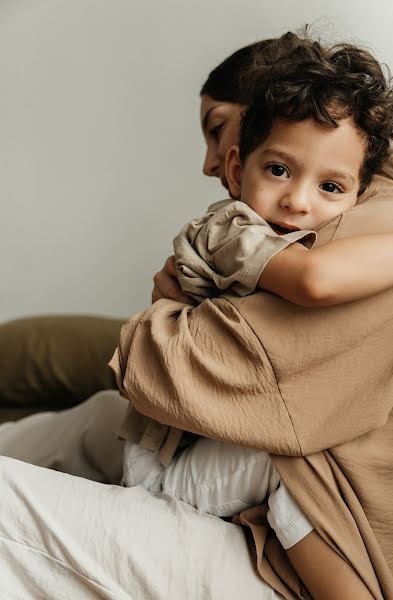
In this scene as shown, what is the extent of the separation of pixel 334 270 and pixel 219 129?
23.7 inches

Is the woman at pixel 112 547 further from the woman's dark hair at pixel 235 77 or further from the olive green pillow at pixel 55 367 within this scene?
the olive green pillow at pixel 55 367

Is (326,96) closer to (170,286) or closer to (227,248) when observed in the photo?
(227,248)

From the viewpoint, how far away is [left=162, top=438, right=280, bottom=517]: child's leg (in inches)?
38.6

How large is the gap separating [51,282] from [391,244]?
5.61ft

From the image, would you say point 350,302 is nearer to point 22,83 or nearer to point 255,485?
point 255,485

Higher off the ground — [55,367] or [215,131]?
[215,131]

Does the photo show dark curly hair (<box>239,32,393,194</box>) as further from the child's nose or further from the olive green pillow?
the olive green pillow

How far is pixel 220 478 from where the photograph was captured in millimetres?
1002

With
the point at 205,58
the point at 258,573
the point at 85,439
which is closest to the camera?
the point at 258,573

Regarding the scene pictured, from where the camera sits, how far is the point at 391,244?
0.89m

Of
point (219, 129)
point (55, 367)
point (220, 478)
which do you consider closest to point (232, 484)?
point (220, 478)

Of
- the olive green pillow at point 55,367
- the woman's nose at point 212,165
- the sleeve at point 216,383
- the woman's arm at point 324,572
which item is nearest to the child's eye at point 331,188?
the sleeve at point 216,383

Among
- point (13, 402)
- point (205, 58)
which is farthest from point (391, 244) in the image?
point (13, 402)

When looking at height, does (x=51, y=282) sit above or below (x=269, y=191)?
below
